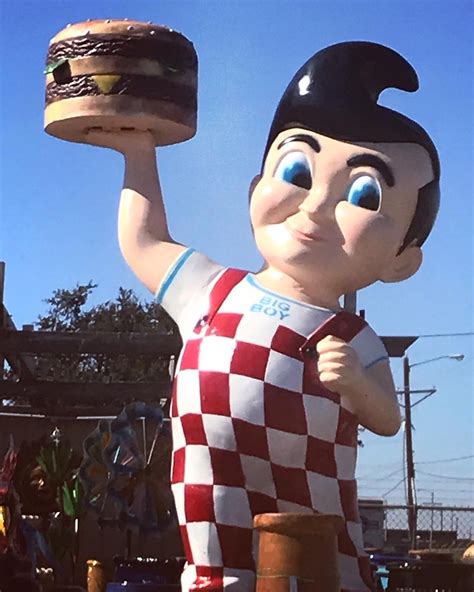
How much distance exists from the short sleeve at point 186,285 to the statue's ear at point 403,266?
56 cm

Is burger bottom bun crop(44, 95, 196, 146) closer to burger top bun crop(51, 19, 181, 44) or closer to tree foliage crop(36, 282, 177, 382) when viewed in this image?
burger top bun crop(51, 19, 181, 44)

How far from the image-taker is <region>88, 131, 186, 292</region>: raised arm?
426 cm

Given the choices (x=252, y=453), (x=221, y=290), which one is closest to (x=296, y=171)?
(x=221, y=290)

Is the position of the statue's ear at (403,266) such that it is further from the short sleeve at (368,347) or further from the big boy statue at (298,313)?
the short sleeve at (368,347)

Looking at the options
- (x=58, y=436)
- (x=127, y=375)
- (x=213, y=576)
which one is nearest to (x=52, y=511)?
(x=58, y=436)

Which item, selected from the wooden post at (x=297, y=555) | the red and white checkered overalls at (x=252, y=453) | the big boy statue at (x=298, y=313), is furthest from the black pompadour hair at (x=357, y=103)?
the wooden post at (x=297, y=555)

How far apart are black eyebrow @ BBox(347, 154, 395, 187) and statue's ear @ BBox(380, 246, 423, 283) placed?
28 centimetres

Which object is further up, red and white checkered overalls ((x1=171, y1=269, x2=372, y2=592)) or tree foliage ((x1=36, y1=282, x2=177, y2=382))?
tree foliage ((x1=36, y1=282, x2=177, y2=382))

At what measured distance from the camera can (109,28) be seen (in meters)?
4.11

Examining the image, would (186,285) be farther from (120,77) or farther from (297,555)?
(297,555)

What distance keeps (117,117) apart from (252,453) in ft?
3.93

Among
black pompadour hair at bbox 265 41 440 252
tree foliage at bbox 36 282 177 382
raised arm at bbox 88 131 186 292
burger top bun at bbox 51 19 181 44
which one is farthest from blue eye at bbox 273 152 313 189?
tree foliage at bbox 36 282 177 382

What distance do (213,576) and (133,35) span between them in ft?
5.71

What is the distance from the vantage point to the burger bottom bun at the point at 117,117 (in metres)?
4.12
